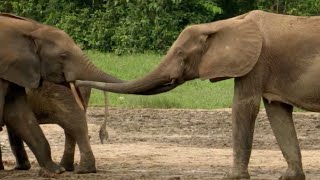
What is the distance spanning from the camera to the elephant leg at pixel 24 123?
10.9m

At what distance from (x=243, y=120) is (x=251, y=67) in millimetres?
473

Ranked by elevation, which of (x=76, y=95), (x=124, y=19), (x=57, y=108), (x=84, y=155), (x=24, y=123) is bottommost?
(x=124, y=19)

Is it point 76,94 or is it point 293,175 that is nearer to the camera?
point 293,175

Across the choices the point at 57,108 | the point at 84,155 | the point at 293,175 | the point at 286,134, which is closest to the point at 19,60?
the point at 57,108

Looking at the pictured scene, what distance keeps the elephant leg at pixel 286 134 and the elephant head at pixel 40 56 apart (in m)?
1.49

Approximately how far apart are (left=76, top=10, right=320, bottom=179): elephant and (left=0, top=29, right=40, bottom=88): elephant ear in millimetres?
704

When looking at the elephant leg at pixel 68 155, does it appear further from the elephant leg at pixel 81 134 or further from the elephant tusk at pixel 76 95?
the elephant tusk at pixel 76 95

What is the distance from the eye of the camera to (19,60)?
35.4ft

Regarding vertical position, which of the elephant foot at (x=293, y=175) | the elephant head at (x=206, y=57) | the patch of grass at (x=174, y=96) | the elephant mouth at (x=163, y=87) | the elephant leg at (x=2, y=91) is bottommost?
the patch of grass at (x=174, y=96)

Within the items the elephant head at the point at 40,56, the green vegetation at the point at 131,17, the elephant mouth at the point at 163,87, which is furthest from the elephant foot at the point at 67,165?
the green vegetation at the point at 131,17

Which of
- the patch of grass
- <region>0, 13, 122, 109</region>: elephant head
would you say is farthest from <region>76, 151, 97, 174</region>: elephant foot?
the patch of grass

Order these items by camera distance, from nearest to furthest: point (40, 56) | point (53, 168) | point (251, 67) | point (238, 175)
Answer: point (251, 67) → point (238, 175) → point (40, 56) → point (53, 168)

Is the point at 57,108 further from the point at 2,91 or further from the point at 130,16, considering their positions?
the point at 130,16

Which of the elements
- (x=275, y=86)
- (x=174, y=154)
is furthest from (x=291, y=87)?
(x=174, y=154)
